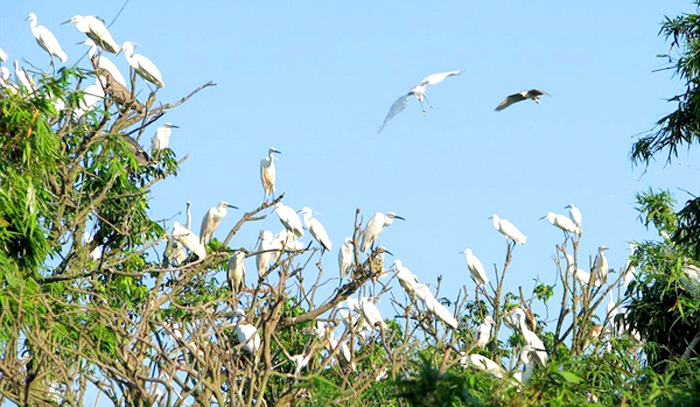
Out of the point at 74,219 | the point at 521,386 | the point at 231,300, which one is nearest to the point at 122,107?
the point at 74,219

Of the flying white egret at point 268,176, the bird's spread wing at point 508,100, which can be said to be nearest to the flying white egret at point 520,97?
the bird's spread wing at point 508,100

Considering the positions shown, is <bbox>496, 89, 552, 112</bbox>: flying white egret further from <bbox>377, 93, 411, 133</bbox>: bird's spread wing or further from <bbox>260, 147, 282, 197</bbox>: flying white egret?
<bbox>260, 147, 282, 197</bbox>: flying white egret

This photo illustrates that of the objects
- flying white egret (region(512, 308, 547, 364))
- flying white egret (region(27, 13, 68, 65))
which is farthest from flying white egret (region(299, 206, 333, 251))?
flying white egret (region(27, 13, 68, 65))

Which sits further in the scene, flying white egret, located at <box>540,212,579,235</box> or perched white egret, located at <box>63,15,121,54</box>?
flying white egret, located at <box>540,212,579,235</box>

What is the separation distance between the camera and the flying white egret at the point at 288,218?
10.9m

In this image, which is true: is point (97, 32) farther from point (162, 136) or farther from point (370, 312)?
point (370, 312)

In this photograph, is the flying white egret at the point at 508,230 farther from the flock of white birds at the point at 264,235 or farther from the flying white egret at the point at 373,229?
the flying white egret at the point at 373,229

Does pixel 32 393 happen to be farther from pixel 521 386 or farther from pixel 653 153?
pixel 653 153

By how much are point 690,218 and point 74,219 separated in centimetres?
506

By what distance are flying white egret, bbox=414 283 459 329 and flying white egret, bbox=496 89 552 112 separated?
2213 millimetres

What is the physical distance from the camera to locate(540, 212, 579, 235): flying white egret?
46.8ft

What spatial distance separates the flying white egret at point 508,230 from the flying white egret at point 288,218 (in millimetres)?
3964

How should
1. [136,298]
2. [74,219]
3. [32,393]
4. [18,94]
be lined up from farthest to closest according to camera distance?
[136,298] < [74,219] < [18,94] < [32,393]

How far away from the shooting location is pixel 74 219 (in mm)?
10391
